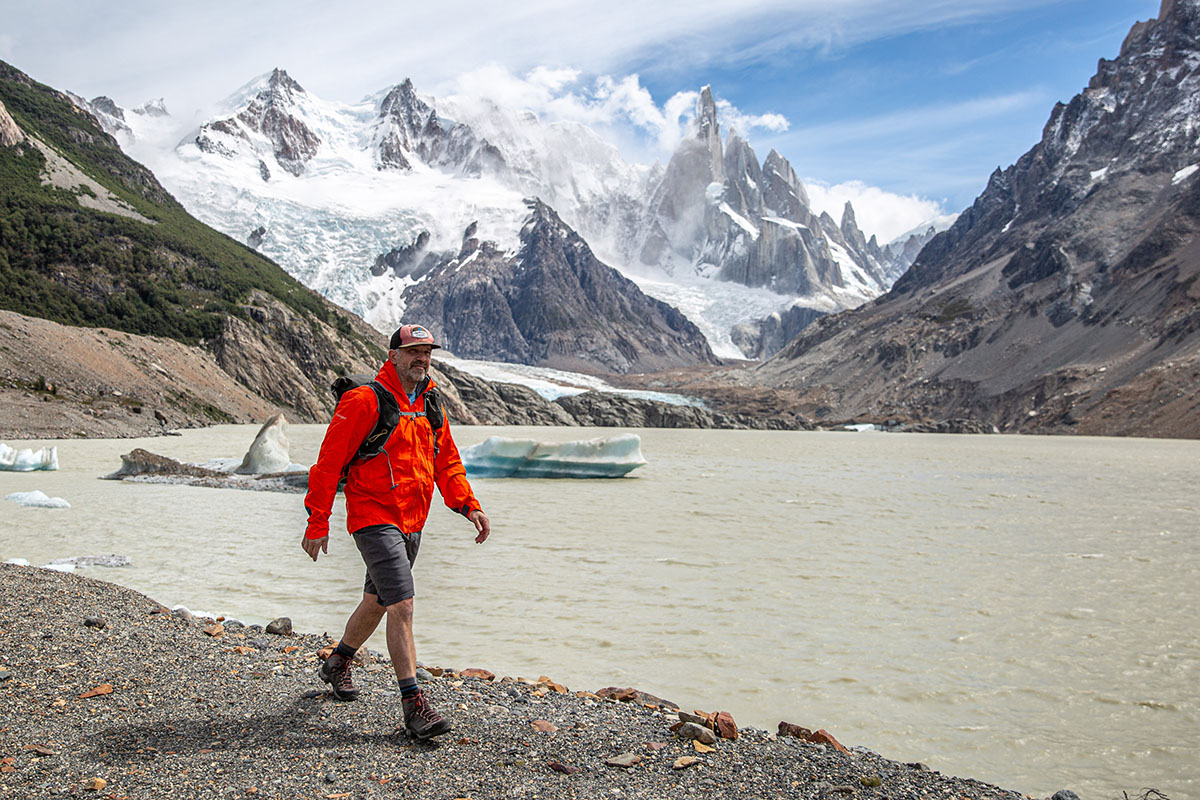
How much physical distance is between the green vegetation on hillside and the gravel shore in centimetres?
5899

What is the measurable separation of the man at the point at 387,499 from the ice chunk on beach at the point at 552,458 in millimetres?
23399

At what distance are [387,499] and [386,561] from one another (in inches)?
14.6

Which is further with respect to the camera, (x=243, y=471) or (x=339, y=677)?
(x=243, y=471)

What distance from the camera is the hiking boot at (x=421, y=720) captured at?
4.67 meters

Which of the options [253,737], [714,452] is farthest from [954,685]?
[714,452]

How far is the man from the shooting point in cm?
504

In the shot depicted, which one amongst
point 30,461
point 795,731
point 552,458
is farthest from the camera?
point 552,458

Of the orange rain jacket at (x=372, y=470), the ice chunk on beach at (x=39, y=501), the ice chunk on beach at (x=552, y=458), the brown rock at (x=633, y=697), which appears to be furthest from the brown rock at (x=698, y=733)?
the ice chunk on beach at (x=552, y=458)

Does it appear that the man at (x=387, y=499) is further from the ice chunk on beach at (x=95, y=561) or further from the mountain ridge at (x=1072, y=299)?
the mountain ridge at (x=1072, y=299)

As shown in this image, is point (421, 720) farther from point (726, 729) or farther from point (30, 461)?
point (30, 461)

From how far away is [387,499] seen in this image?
17.0ft

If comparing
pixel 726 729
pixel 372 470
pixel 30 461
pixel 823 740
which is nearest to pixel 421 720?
pixel 372 470

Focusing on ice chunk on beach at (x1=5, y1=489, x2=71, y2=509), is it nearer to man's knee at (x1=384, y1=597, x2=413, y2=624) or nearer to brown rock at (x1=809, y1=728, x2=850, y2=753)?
man's knee at (x1=384, y1=597, x2=413, y2=624)

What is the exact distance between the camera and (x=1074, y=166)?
438 ft
